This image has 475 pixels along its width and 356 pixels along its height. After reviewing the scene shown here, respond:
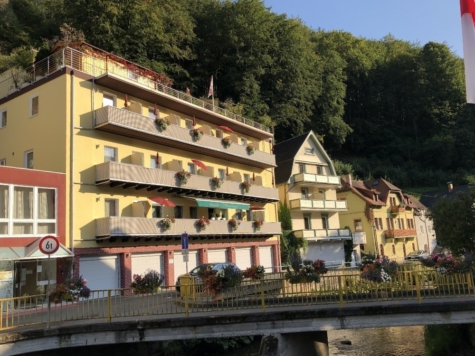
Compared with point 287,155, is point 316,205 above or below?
below

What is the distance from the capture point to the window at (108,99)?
1045 inches

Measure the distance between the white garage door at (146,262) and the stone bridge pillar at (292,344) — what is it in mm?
15083

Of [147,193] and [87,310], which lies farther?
[147,193]

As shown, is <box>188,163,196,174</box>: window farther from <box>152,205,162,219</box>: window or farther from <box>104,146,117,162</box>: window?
<box>104,146,117,162</box>: window

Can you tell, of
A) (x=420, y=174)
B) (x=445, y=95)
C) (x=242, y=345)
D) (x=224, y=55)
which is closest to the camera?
(x=242, y=345)

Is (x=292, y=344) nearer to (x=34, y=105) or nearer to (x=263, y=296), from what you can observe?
(x=263, y=296)

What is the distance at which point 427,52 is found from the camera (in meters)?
87.6

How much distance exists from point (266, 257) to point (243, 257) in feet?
11.0

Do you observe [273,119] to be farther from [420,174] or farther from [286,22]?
[420,174]

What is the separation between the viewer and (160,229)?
2669 cm

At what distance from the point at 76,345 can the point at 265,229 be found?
24707 millimetres

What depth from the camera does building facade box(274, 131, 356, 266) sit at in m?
43.9

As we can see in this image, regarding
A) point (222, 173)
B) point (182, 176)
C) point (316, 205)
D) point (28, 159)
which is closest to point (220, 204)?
point (182, 176)

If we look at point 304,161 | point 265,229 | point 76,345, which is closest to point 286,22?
point 304,161
